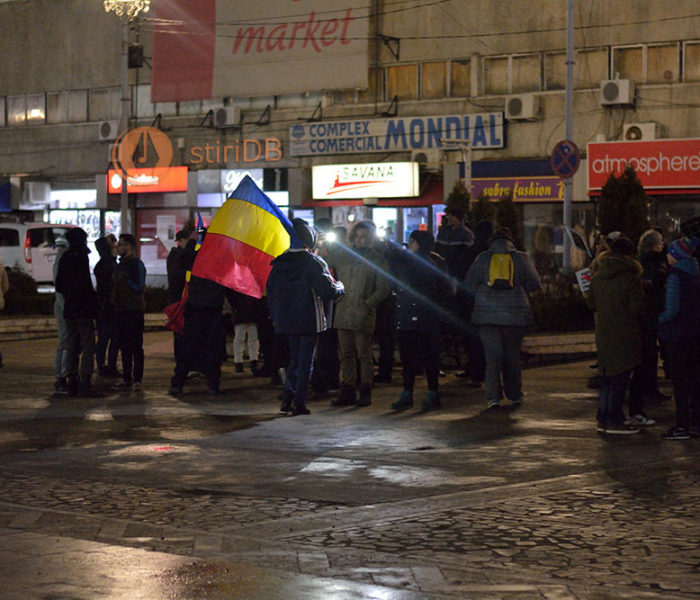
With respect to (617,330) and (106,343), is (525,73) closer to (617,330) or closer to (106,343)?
(106,343)

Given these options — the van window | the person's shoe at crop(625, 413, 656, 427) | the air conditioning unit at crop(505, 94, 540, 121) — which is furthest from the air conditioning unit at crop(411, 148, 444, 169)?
the person's shoe at crop(625, 413, 656, 427)

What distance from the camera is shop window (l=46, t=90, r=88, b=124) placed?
45375 millimetres

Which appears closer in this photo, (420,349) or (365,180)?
(420,349)

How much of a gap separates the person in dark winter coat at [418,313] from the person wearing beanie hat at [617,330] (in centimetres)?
223

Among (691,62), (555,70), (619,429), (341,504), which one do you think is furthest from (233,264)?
(555,70)

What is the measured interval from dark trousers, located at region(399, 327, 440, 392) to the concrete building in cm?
1912

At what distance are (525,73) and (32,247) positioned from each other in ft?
44.4

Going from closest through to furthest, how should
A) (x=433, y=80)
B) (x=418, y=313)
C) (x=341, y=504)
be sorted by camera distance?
(x=341, y=504), (x=418, y=313), (x=433, y=80)

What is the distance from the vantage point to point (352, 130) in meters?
38.2

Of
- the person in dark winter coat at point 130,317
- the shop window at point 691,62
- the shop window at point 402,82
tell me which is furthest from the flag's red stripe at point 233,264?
the shop window at point 402,82

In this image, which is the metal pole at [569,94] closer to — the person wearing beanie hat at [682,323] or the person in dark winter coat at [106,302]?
the person in dark winter coat at [106,302]

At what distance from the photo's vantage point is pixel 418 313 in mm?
13664

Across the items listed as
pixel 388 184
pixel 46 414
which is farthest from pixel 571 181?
pixel 46 414

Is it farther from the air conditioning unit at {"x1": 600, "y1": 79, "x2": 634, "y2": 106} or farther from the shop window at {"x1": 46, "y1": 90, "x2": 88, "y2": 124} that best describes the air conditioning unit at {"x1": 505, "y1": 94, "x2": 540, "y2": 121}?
the shop window at {"x1": 46, "y1": 90, "x2": 88, "y2": 124}
